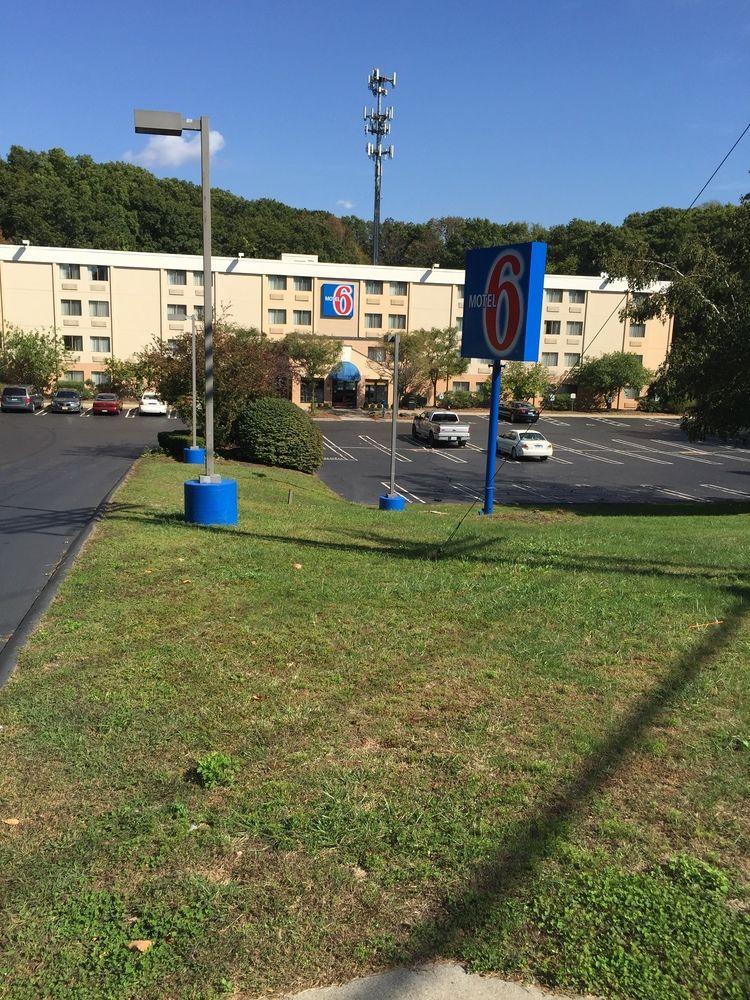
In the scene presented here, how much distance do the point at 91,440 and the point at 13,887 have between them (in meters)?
32.5

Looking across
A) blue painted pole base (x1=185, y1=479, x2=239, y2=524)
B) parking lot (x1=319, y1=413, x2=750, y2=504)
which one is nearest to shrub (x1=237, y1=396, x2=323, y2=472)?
parking lot (x1=319, y1=413, x2=750, y2=504)

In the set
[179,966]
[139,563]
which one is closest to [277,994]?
[179,966]

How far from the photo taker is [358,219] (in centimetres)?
13162

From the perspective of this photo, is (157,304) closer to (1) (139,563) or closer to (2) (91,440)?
(2) (91,440)

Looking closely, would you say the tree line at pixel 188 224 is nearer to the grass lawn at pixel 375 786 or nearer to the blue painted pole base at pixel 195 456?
the blue painted pole base at pixel 195 456

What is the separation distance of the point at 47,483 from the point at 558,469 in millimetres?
21346

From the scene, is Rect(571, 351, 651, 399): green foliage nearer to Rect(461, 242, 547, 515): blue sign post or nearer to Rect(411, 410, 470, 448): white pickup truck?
Rect(411, 410, 470, 448): white pickup truck

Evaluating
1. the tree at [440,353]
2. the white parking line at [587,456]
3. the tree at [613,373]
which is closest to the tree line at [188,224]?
the tree at [613,373]

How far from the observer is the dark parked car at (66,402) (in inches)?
1904

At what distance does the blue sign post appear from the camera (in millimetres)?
16969

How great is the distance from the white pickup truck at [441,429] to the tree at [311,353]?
1659 cm

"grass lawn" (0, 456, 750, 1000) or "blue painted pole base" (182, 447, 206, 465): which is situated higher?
"grass lawn" (0, 456, 750, 1000)

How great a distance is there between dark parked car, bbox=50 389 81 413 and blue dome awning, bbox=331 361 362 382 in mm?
19230

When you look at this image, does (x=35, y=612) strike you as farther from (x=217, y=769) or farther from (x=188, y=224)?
(x=188, y=224)
